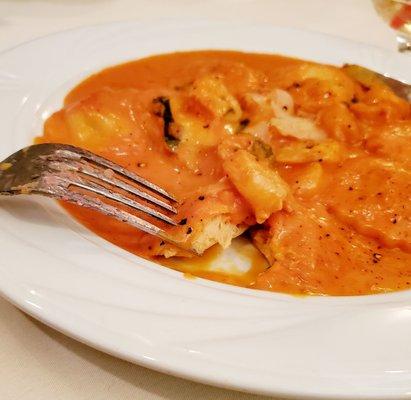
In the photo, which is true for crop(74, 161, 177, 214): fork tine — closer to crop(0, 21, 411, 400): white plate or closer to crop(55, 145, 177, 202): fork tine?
crop(55, 145, 177, 202): fork tine

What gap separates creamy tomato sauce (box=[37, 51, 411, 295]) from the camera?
1581mm

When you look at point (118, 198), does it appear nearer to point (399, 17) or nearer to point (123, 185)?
point (123, 185)

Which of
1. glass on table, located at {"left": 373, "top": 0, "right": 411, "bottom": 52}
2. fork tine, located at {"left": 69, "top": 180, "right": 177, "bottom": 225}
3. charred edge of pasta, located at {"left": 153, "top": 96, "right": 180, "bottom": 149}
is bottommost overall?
glass on table, located at {"left": 373, "top": 0, "right": 411, "bottom": 52}

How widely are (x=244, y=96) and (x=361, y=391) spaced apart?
1346mm

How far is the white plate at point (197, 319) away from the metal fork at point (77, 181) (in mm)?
89

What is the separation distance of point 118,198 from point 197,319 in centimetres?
44

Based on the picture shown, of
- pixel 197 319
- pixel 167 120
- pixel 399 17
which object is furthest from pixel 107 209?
pixel 399 17

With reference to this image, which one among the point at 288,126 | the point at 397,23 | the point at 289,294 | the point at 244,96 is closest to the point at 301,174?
the point at 288,126

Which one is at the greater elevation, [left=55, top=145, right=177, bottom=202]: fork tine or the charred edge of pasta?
[left=55, top=145, right=177, bottom=202]: fork tine

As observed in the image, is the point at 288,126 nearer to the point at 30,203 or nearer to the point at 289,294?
the point at 289,294

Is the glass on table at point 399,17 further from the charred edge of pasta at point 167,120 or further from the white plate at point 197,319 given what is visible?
the white plate at point 197,319

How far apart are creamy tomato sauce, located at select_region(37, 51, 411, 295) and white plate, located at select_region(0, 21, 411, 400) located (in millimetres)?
183

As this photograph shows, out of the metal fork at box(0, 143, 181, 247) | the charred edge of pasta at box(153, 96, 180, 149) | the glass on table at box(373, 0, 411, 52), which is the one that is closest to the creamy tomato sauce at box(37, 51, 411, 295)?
the charred edge of pasta at box(153, 96, 180, 149)

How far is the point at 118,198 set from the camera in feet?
4.79
